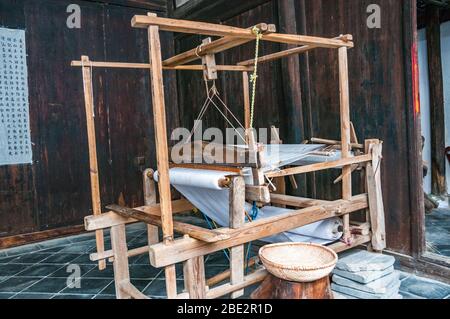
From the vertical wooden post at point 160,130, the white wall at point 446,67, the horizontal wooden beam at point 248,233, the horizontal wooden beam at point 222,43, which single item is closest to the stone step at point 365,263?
the horizontal wooden beam at point 248,233

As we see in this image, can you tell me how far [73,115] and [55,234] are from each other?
1637 mm

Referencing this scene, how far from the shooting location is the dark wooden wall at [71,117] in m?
5.02

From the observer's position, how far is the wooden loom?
2.07 metres

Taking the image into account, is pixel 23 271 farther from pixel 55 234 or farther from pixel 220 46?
pixel 220 46

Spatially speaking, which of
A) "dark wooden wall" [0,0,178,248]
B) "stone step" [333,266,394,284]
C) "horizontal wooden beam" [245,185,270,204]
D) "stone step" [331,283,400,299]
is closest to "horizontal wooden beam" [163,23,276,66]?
"horizontal wooden beam" [245,185,270,204]

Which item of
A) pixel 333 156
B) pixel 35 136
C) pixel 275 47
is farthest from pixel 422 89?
pixel 35 136

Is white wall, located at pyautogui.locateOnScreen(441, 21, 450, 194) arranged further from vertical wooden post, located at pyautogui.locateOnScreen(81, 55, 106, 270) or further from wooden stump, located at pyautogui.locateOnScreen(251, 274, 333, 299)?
vertical wooden post, located at pyautogui.locateOnScreen(81, 55, 106, 270)

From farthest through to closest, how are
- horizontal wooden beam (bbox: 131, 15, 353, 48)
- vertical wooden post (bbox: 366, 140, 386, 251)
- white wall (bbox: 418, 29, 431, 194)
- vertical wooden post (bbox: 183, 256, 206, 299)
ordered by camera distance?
1. white wall (bbox: 418, 29, 431, 194)
2. vertical wooden post (bbox: 366, 140, 386, 251)
3. vertical wooden post (bbox: 183, 256, 206, 299)
4. horizontal wooden beam (bbox: 131, 15, 353, 48)

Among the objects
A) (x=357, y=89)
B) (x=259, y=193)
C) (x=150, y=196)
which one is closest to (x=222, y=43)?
(x=259, y=193)

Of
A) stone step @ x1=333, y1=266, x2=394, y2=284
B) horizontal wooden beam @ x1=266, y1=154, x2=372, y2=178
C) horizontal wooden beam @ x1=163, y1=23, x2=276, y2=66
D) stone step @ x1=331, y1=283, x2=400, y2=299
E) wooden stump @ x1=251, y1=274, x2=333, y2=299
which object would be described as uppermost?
horizontal wooden beam @ x1=163, y1=23, x2=276, y2=66

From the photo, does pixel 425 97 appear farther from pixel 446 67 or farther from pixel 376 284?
pixel 376 284

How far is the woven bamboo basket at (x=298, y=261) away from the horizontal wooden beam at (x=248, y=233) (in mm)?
127

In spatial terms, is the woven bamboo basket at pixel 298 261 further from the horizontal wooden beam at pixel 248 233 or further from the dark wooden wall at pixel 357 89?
the dark wooden wall at pixel 357 89

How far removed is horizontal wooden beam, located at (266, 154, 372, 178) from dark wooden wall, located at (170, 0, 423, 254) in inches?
21.8
